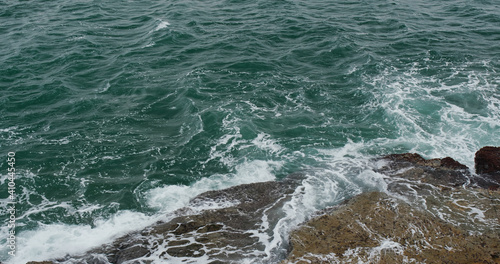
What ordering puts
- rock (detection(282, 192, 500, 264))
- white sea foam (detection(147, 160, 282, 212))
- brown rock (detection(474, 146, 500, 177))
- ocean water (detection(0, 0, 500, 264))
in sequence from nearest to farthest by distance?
rock (detection(282, 192, 500, 264)) → brown rock (detection(474, 146, 500, 177)) → white sea foam (detection(147, 160, 282, 212)) → ocean water (detection(0, 0, 500, 264))

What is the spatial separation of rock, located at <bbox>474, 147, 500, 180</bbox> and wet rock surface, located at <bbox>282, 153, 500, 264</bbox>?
1264 millimetres

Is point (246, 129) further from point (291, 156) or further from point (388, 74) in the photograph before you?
point (388, 74)

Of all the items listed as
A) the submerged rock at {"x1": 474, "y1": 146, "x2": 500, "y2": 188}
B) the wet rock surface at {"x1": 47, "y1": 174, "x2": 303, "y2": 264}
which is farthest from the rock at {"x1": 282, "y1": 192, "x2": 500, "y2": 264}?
the submerged rock at {"x1": 474, "y1": 146, "x2": 500, "y2": 188}

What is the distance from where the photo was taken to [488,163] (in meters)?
27.6

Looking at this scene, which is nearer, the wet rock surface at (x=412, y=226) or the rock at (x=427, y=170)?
the wet rock surface at (x=412, y=226)

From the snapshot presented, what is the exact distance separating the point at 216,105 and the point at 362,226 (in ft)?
66.5

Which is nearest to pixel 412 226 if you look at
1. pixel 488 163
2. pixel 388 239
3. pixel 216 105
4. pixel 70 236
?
pixel 388 239

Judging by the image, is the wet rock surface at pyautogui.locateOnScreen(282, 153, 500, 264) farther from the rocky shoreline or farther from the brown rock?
the brown rock

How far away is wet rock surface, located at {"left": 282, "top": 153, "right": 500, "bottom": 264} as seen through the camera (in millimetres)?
20438

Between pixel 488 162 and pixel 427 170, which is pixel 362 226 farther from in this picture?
pixel 488 162

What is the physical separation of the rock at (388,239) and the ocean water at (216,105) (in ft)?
6.87

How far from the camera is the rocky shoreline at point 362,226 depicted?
816 inches

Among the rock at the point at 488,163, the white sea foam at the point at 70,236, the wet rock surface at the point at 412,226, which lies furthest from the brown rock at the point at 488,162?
the white sea foam at the point at 70,236

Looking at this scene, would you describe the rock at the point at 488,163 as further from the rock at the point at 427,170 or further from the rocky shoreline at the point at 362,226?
the rock at the point at 427,170
